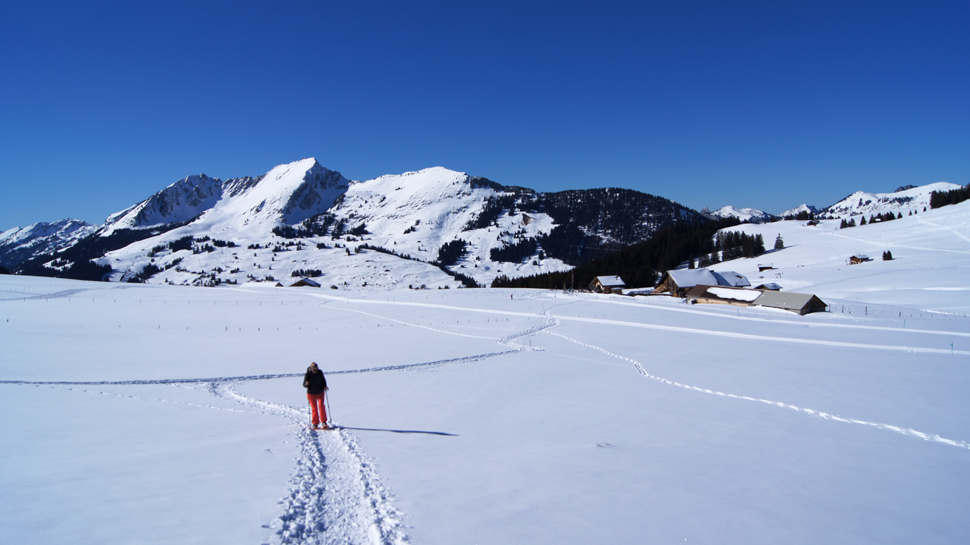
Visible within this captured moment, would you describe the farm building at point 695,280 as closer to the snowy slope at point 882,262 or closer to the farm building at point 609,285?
the snowy slope at point 882,262

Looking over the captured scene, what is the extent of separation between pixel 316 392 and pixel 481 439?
14.3 feet

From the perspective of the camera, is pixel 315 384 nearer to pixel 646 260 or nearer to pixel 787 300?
pixel 787 300

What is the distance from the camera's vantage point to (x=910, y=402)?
15898mm

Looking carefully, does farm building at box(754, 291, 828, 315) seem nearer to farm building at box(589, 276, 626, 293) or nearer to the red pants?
farm building at box(589, 276, 626, 293)

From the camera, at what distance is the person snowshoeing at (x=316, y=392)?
36.6ft

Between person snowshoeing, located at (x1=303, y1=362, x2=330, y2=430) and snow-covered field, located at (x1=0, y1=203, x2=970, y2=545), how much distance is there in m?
0.56

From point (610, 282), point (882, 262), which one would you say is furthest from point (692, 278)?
point (882, 262)

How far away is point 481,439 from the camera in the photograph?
36.0 feet

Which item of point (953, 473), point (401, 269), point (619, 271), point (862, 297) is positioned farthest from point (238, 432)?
point (401, 269)

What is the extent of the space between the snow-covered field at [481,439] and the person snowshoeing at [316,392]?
1.84 ft

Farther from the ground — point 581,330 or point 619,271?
point 619,271

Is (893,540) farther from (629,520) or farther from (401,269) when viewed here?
(401,269)

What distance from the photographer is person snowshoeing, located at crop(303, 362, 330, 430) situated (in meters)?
11.2

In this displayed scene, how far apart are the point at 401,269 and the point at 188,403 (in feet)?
561
